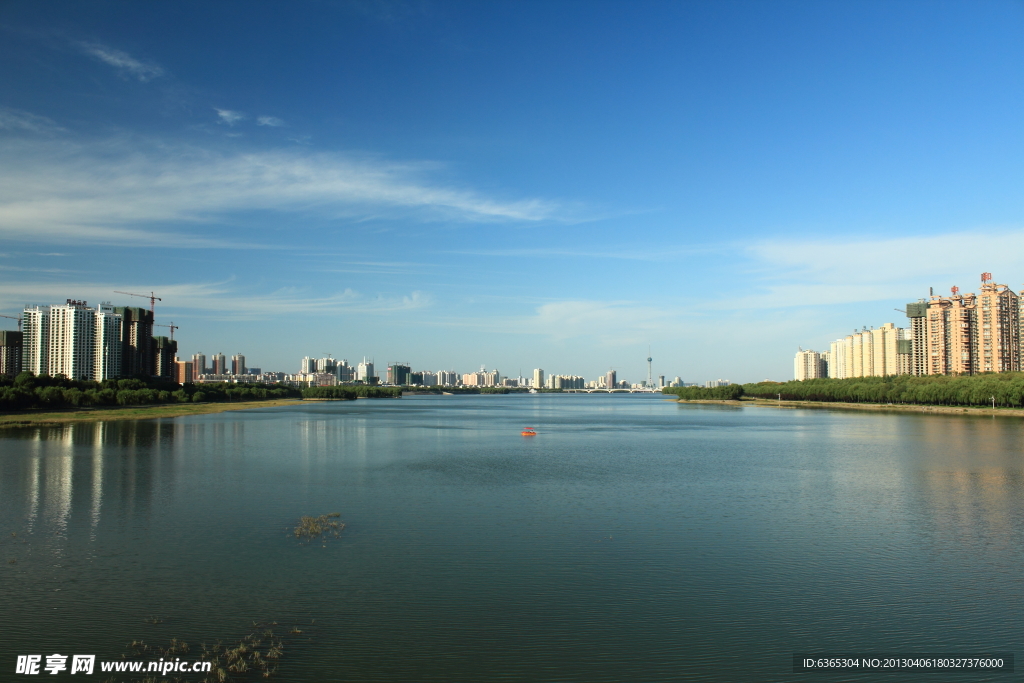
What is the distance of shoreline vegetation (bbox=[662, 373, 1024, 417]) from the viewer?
203 ft

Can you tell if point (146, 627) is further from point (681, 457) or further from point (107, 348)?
point (107, 348)

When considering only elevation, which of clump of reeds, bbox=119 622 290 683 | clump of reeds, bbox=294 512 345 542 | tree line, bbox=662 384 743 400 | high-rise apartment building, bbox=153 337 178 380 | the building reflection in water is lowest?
tree line, bbox=662 384 743 400

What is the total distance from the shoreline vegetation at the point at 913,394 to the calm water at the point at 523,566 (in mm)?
45914

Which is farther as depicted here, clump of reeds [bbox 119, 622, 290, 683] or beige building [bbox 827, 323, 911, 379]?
beige building [bbox 827, 323, 911, 379]

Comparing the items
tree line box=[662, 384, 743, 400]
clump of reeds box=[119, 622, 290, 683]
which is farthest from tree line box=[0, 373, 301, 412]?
tree line box=[662, 384, 743, 400]

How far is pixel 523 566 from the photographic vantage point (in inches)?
463

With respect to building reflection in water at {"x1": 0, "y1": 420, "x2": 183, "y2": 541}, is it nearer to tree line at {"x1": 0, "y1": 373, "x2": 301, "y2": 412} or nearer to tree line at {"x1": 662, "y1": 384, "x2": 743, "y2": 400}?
tree line at {"x1": 0, "y1": 373, "x2": 301, "y2": 412}

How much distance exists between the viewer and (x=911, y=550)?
1302cm

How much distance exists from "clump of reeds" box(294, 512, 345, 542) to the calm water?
426 millimetres

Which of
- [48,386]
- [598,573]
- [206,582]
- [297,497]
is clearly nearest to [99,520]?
[297,497]

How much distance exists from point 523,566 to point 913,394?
7740 centimetres

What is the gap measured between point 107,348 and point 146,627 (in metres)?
107

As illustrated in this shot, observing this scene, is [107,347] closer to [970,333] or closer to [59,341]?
[59,341]

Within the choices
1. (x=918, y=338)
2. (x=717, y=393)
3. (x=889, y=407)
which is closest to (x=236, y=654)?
(x=889, y=407)
